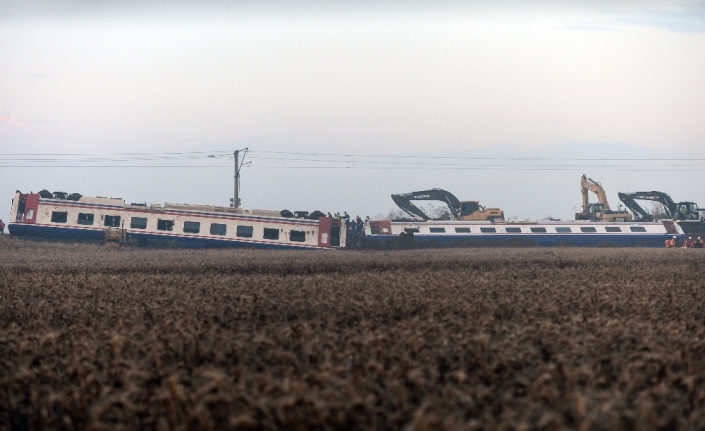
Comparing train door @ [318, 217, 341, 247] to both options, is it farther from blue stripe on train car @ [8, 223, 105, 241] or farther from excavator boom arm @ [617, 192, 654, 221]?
excavator boom arm @ [617, 192, 654, 221]

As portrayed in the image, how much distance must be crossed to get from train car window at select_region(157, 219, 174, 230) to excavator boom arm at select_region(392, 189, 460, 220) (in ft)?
69.4

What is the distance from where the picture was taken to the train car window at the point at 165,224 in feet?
168

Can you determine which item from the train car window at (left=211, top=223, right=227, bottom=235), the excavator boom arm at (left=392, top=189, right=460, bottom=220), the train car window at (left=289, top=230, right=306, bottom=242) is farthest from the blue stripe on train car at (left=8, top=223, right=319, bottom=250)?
the excavator boom arm at (left=392, top=189, right=460, bottom=220)

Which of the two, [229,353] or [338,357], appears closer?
[338,357]

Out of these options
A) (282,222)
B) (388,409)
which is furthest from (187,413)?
(282,222)

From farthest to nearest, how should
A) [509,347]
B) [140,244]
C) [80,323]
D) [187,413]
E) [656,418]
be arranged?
[140,244], [80,323], [509,347], [187,413], [656,418]

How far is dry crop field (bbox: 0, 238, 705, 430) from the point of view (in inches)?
239

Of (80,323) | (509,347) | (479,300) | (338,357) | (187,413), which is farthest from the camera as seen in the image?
(479,300)

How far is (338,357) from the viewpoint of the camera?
7.91m

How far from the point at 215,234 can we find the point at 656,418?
4734 cm

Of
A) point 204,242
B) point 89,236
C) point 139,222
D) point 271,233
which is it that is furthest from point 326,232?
point 89,236

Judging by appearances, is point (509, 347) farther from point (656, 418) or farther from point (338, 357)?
point (656, 418)

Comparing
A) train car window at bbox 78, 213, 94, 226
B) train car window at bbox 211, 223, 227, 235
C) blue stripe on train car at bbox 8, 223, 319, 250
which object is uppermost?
train car window at bbox 78, 213, 94, 226

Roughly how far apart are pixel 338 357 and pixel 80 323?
5219mm
